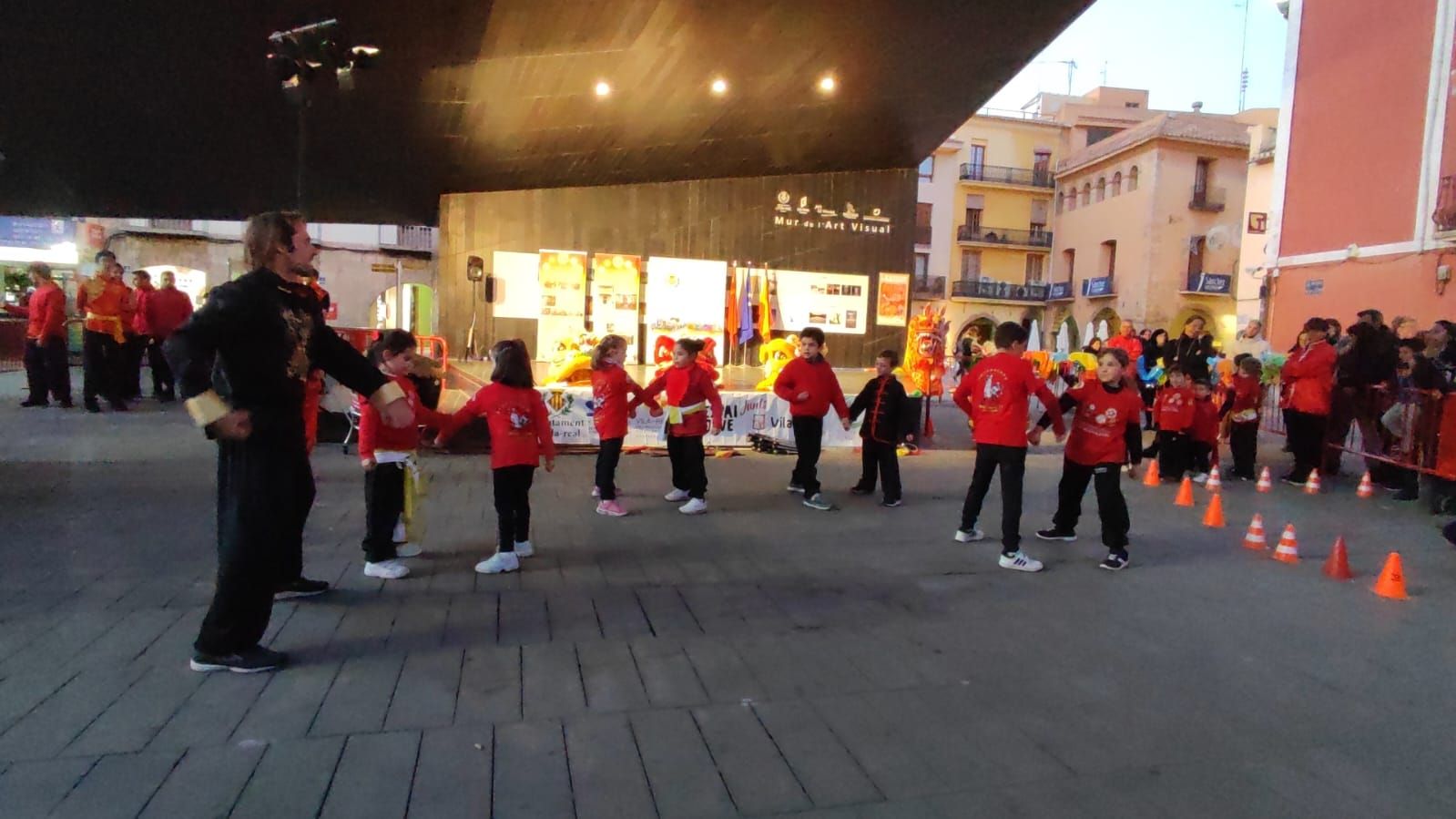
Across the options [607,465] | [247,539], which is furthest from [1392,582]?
[247,539]

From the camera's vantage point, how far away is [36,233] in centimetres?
3250

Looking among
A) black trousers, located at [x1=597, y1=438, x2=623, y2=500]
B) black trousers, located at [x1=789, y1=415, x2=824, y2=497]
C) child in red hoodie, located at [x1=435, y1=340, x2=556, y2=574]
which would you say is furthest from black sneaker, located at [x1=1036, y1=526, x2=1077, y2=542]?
child in red hoodie, located at [x1=435, y1=340, x2=556, y2=574]

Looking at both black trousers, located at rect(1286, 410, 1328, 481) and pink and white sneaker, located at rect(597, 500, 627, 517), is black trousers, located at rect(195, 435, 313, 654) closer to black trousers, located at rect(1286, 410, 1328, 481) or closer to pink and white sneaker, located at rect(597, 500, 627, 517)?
pink and white sneaker, located at rect(597, 500, 627, 517)

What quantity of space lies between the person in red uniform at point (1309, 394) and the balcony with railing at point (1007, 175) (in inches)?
1715

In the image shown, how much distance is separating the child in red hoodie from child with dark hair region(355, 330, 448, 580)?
222 millimetres

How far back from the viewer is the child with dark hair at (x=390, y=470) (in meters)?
4.98

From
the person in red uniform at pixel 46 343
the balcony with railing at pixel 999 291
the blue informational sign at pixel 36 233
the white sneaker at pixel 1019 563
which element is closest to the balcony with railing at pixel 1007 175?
the balcony with railing at pixel 999 291

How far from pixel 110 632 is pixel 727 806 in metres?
3.16

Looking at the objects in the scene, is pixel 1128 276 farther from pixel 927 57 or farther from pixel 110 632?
pixel 110 632

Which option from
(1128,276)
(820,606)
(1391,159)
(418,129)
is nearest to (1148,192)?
(1128,276)

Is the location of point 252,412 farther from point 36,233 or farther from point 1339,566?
point 36,233

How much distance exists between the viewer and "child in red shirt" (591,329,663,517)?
6922 millimetres


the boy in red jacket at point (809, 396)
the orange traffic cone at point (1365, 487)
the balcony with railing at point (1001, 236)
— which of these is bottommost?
Result: the orange traffic cone at point (1365, 487)

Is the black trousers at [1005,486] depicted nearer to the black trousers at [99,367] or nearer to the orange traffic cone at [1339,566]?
the orange traffic cone at [1339,566]
